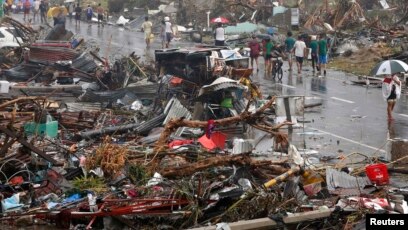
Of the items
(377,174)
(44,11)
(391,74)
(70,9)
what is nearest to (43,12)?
(44,11)

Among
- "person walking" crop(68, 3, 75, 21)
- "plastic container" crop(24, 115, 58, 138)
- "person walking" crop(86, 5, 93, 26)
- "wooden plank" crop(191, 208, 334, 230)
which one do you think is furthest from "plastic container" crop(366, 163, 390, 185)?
"person walking" crop(68, 3, 75, 21)

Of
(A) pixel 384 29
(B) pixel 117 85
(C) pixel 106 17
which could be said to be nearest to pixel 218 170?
(B) pixel 117 85

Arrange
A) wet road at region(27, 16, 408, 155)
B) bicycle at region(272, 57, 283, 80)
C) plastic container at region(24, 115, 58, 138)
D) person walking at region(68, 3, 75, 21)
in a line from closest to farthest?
plastic container at region(24, 115, 58, 138) < wet road at region(27, 16, 408, 155) < bicycle at region(272, 57, 283, 80) < person walking at region(68, 3, 75, 21)

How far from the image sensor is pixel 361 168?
43.5ft

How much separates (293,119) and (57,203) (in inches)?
296

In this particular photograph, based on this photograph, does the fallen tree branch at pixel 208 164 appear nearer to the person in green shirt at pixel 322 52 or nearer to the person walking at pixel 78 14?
the person in green shirt at pixel 322 52

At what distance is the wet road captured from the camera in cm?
1686

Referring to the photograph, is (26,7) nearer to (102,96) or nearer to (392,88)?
(102,96)

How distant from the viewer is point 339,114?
20922mm

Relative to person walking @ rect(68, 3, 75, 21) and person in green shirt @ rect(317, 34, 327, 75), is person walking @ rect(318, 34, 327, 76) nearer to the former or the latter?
person in green shirt @ rect(317, 34, 327, 75)

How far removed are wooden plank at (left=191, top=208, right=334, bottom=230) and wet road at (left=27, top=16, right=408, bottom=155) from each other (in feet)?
17.2

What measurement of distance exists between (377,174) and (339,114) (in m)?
8.60

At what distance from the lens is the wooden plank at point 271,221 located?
10.1 meters

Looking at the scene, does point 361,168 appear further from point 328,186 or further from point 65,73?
Result: point 65,73
